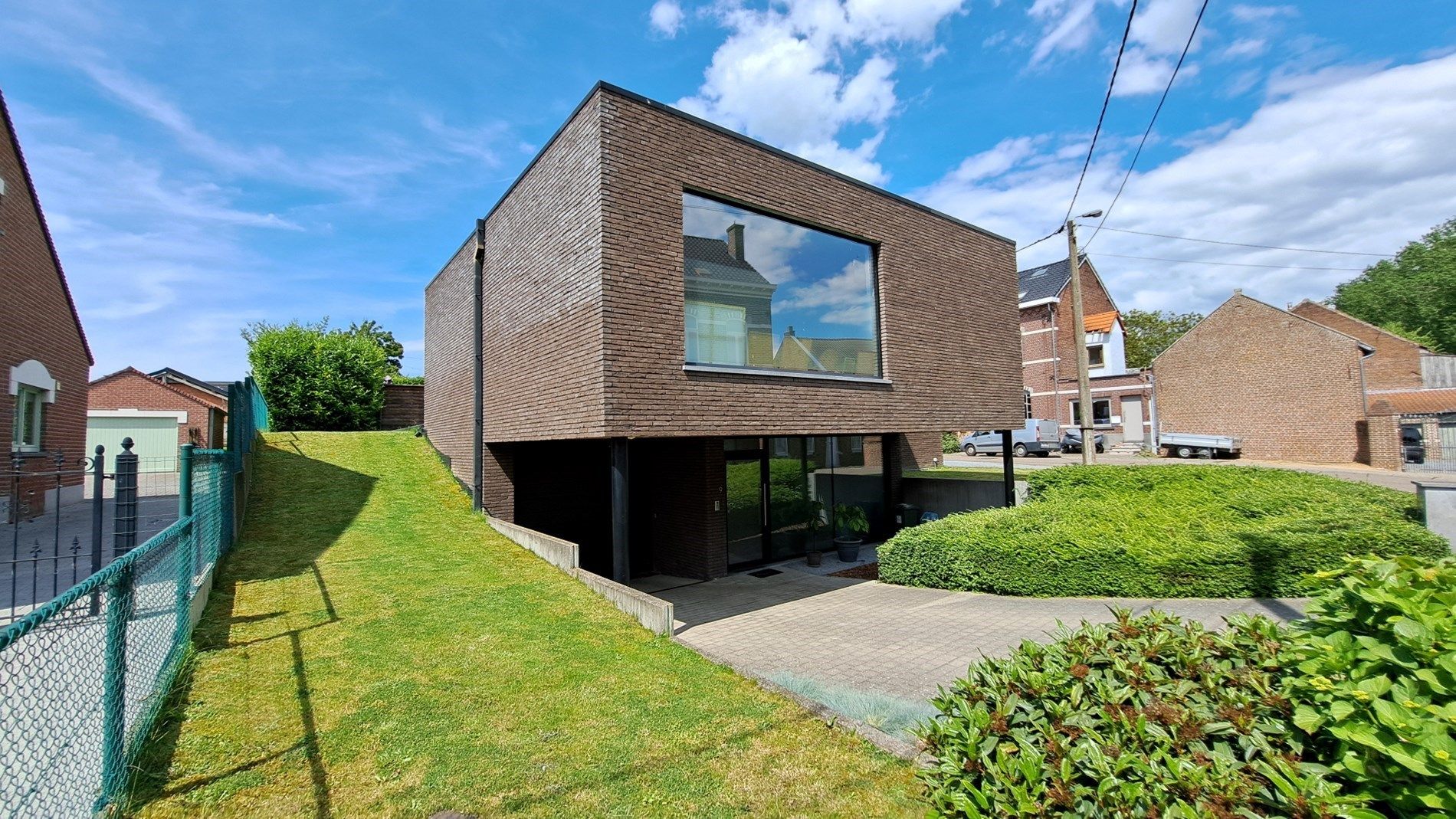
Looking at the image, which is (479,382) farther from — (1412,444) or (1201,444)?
(1412,444)

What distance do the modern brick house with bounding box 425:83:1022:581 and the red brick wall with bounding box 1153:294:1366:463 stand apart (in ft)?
67.8

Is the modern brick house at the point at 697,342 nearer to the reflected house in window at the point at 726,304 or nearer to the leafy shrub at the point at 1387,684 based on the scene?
the reflected house in window at the point at 726,304

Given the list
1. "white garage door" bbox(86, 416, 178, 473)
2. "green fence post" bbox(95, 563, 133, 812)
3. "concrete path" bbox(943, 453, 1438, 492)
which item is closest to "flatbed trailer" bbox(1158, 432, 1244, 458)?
"concrete path" bbox(943, 453, 1438, 492)

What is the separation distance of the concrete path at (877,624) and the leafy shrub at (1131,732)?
2.09 metres

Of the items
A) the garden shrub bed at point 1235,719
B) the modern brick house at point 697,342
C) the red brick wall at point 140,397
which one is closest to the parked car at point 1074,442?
the modern brick house at point 697,342

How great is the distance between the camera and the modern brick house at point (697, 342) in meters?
6.90

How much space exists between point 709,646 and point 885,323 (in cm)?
560

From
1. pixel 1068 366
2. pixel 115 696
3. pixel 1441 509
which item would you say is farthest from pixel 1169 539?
pixel 1068 366

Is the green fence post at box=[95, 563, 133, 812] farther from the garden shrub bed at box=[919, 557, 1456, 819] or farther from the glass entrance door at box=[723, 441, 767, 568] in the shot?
the glass entrance door at box=[723, 441, 767, 568]

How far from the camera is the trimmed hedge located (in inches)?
297

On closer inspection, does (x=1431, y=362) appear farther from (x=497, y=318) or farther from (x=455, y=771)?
(x=455, y=771)

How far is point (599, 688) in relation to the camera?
4.68 metres

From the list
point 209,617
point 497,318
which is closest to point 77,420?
point 497,318

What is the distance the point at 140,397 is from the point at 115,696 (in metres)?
28.3
